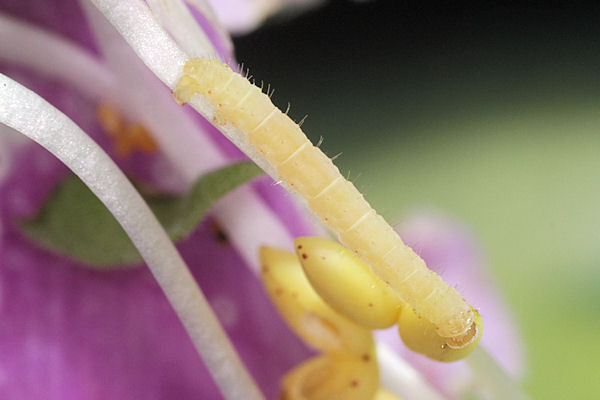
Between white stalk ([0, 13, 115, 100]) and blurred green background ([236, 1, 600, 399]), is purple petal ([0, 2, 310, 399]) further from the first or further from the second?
blurred green background ([236, 1, 600, 399])

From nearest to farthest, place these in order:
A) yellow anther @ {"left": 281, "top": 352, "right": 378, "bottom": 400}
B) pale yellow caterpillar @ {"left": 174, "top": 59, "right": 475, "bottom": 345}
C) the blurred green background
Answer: pale yellow caterpillar @ {"left": 174, "top": 59, "right": 475, "bottom": 345} < yellow anther @ {"left": 281, "top": 352, "right": 378, "bottom": 400} < the blurred green background

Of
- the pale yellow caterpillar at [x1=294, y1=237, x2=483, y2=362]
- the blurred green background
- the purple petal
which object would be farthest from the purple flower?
the blurred green background

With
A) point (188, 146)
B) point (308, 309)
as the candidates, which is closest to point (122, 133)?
point (188, 146)

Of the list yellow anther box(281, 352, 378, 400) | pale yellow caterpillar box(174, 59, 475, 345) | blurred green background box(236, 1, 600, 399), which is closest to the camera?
pale yellow caterpillar box(174, 59, 475, 345)

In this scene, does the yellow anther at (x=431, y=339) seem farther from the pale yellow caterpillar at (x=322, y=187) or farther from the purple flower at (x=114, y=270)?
the purple flower at (x=114, y=270)

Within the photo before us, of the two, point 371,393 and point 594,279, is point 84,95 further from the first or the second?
point 594,279

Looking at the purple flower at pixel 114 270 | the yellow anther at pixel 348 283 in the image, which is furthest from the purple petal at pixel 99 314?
the yellow anther at pixel 348 283

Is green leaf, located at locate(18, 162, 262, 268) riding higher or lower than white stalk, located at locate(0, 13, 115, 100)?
lower

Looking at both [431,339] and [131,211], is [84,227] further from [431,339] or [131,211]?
[431,339]
